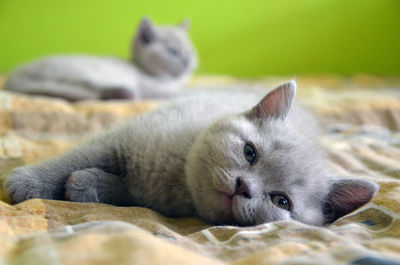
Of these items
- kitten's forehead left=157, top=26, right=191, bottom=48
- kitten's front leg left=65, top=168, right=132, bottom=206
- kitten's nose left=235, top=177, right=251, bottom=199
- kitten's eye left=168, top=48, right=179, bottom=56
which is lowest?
kitten's front leg left=65, top=168, right=132, bottom=206

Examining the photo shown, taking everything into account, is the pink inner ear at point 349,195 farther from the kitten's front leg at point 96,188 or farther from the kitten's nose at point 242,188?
the kitten's front leg at point 96,188

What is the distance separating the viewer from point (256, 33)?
3.74 m

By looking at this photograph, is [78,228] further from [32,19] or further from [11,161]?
[32,19]

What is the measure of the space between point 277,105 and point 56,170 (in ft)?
2.23

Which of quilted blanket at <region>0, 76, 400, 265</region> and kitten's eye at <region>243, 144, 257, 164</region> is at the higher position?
kitten's eye at <region>243, 144, 257, 164</region>

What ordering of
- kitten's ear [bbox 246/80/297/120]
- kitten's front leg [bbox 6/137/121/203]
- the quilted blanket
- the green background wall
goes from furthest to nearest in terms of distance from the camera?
the green background wall < kitten's ear [bbox 246/80/297/120] < kitten's front leg [bbox 6/137/121/203] < the quilted blanket

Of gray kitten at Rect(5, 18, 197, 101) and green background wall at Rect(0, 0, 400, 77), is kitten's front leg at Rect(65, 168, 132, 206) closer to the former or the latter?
gray kitten at Rect(5, 18, 197, 101)

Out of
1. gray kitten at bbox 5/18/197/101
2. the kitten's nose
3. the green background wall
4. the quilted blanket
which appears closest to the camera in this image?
the quilted blanket

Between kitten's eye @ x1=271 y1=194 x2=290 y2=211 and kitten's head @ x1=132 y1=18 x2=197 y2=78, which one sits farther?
kitten's head @ x1=132 y1=18 x2=197 y2=78

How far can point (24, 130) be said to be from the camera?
160 centimetres

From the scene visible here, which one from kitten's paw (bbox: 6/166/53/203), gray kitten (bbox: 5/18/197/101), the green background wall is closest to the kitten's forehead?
gray kitten (bbox: 5/18/197/101)

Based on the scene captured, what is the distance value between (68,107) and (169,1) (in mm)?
2155

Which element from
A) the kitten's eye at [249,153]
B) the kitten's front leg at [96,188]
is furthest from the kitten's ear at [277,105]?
the kitten's front leg at [96,188]

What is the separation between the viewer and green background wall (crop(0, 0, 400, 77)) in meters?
3.42
